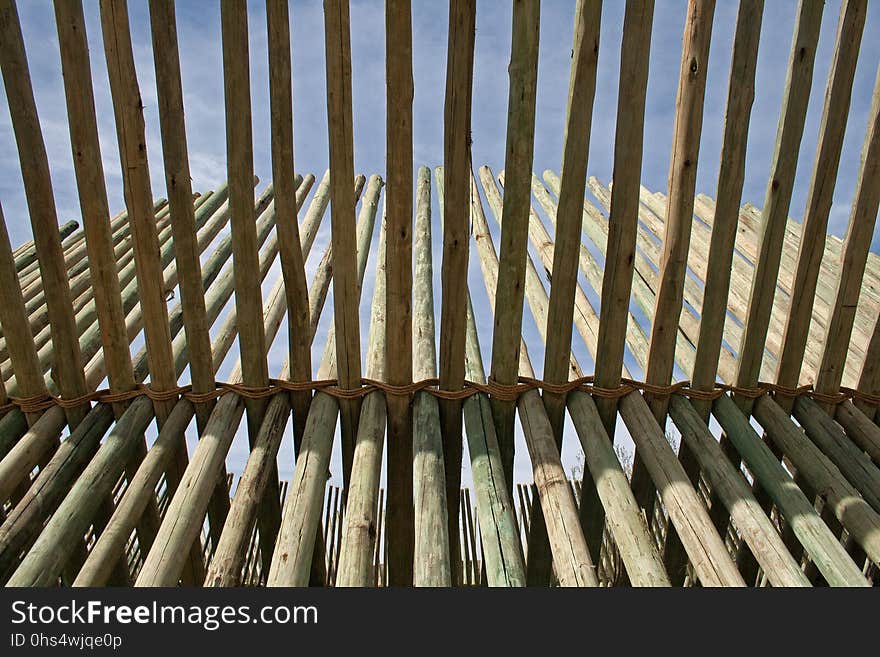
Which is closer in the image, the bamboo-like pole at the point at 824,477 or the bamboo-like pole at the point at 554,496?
the bamboo-like pole at the point at 554,496

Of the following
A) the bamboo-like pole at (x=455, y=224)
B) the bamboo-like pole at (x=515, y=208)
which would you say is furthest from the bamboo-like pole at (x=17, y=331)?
the bamboo-like pole at (x=515, y=208)

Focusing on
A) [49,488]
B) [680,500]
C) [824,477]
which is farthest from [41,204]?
[824,477]

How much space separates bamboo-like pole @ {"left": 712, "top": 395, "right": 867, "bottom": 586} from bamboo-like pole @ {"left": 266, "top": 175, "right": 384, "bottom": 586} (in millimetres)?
1353

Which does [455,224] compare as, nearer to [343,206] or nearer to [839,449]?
[343,206]

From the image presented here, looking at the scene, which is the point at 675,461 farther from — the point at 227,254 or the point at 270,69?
the point at 227,254

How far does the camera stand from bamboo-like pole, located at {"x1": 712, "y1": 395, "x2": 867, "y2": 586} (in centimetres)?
174

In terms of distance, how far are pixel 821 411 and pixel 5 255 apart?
2776 mm

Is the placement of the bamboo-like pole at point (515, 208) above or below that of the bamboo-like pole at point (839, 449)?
above

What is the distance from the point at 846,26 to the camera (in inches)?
75.8

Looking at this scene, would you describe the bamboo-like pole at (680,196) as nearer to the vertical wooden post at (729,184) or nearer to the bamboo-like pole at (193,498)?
the vertical wooden post at (729,184)

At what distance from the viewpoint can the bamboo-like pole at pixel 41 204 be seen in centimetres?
185

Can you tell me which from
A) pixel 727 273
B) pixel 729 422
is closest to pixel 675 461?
pixel 729 422

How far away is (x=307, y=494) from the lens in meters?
1.92

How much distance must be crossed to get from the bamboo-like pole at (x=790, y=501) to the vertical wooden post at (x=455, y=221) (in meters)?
0.94
